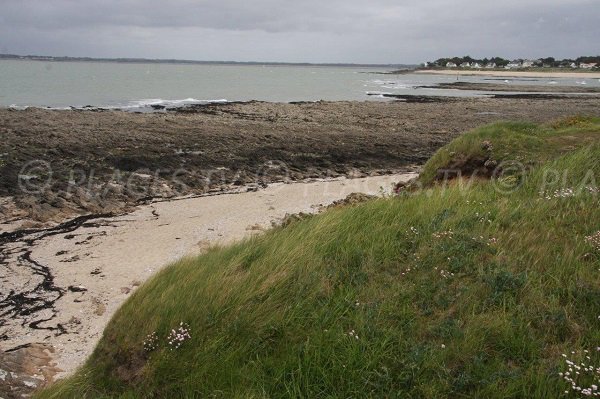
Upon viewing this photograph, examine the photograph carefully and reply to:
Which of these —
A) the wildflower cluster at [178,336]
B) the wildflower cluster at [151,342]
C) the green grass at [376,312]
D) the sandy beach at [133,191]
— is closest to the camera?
the green grass at [376,312]

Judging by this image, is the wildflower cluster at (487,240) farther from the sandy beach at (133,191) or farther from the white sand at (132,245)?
the sandy beach at (133,191)

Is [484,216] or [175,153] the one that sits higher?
[484,216]

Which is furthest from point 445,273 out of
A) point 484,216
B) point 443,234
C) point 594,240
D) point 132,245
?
point 132,245

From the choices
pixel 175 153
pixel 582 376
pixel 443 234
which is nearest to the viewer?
pixel 582 376

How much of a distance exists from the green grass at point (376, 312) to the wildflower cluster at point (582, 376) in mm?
58

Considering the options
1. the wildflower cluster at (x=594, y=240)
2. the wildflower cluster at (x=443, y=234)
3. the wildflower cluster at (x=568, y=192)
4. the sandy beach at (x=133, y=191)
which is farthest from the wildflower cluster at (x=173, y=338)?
the wildflower cluster at (x=568, y=192)

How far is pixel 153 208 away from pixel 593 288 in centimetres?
1055

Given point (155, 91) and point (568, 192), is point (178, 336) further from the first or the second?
point (155, 91)

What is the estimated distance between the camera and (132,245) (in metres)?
9.91

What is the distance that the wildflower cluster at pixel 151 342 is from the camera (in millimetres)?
4152

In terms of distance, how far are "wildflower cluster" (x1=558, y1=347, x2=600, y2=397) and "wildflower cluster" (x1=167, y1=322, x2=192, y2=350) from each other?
9.29 ft

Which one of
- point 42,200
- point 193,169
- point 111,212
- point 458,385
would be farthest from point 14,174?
point 458,385

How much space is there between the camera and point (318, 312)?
421 cm

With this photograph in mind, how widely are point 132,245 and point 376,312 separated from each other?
23.0ft
